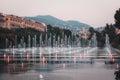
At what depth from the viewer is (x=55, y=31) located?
18112cm

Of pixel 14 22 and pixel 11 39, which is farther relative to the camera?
pixel 14 22

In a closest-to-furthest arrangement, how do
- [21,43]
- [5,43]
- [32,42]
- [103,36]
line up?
[5,43]
[21,43]
[32,42]
[103,36]

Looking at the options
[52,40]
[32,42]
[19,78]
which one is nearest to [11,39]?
[32,42]

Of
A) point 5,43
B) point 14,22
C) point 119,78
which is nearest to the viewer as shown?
point 119,78

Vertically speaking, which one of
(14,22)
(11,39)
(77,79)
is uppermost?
(14,22)

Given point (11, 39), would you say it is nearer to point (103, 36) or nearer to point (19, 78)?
point (103, 36)

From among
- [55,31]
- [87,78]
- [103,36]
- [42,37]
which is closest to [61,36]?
[55,31]

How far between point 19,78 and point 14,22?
6342 inches

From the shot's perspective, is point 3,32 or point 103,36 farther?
point 103,36

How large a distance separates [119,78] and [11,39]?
329 feet

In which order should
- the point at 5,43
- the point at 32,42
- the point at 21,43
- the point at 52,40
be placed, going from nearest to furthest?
the point at 5,43 < the point at 21,43 < the point at 32,42 < the point at 52,40

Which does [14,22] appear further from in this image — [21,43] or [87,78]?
[87,78]

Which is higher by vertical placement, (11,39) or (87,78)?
(11,39)

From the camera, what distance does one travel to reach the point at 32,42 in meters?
133
